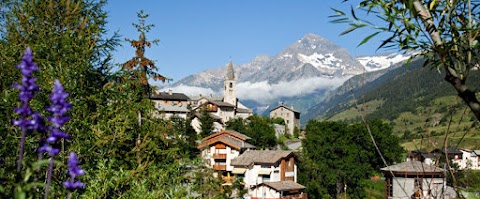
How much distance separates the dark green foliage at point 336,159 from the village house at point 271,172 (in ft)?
12.6

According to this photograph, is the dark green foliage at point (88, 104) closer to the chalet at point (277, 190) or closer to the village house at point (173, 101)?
the chalet at point (277, 190)

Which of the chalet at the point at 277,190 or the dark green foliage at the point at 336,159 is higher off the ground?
the dark green foliage at the point at 336,159

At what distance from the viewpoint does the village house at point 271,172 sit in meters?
50.6

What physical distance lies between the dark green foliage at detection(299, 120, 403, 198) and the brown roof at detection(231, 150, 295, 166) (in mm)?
6300

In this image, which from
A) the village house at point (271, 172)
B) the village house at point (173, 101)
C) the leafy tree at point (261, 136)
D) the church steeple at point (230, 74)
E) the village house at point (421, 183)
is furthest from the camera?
the church steeple at point (230, 74)

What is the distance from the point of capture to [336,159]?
2569 inches

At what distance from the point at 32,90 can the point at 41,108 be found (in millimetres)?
10188

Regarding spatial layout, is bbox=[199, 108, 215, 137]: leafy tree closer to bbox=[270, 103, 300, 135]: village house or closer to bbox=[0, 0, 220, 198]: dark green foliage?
bbox=[270, 103, 300, 135]: village house

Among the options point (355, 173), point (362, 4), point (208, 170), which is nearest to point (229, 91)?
point (355, 173)

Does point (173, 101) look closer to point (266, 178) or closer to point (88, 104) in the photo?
point (266, 178)

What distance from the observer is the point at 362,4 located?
15.0 ft

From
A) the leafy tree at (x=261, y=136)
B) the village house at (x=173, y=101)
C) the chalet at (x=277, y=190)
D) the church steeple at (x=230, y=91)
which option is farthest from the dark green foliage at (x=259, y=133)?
the church steeple at (x=230, y=91)

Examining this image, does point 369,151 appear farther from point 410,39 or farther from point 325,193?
point 410,39

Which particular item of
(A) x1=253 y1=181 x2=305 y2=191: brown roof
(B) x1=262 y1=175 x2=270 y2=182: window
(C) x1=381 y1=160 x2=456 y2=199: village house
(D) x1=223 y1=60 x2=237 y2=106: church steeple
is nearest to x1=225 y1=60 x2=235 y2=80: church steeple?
(D) x1=223 y1=60 x2=237 y2=106: church steeple
